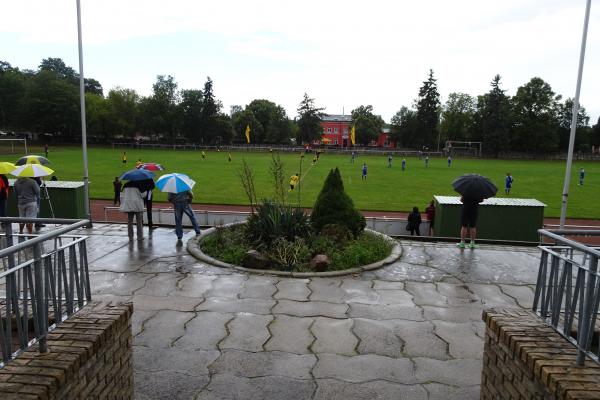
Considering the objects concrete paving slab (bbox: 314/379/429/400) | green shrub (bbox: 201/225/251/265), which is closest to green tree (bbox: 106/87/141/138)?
green shrub (bbox: 201/225/251/265)

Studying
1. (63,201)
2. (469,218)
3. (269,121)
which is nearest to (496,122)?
(269,121)

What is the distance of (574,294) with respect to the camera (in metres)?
3.34

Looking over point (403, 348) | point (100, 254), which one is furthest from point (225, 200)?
point (403, 348)

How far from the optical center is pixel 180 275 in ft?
25.9

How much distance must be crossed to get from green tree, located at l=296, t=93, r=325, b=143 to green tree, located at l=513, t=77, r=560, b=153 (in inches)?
1452

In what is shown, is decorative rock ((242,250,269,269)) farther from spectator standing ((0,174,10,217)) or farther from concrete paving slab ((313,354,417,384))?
spectator standing ((0,174,10,217))

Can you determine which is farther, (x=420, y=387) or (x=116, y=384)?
(x=420, y=387)

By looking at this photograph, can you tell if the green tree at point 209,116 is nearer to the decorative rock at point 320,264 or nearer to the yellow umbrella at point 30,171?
the yellow umbrella at point 30,171

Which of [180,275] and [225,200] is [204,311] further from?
[225,200]

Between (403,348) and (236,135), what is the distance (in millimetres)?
90237

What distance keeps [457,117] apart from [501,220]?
7719 cm

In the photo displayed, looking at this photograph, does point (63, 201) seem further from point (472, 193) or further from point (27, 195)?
point (472, 193)

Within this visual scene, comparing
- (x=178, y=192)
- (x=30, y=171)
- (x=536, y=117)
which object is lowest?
(x=178, y=192)

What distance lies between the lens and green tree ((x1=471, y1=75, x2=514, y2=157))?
231ft
